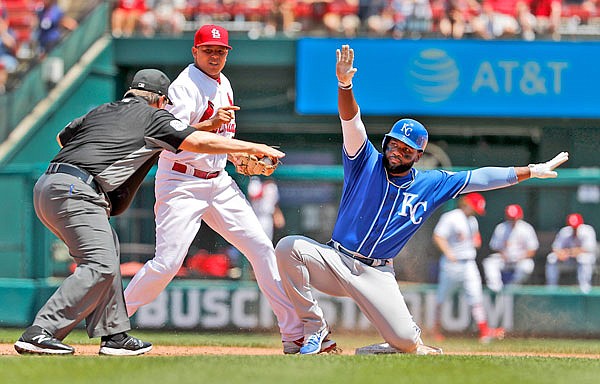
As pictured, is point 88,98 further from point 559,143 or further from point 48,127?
point 559,143

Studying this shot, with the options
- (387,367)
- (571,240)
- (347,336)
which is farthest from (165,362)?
(571,240)

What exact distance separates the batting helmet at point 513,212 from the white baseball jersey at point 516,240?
11 cm

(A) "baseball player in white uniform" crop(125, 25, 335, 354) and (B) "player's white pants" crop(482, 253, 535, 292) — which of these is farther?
(B) "player's white pants" crop(482, 253, 535, 292)

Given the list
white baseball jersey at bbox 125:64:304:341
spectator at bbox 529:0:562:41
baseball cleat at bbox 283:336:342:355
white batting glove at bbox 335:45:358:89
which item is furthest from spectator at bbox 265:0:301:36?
white batting glove at bbox 335:45:358:89

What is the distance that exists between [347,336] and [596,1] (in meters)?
10.1

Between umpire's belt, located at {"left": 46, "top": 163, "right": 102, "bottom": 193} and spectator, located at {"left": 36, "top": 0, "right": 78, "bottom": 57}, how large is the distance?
11.1 metres

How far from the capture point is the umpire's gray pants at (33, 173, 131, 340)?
6172 mm

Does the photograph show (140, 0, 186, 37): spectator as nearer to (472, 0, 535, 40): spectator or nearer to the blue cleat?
(472, 0, 535, 40): spectator

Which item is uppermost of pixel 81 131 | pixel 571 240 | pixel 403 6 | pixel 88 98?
pixel 403 6

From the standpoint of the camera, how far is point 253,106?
1703cm

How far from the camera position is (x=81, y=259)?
247 inches

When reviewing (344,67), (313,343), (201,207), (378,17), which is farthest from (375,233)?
(378,17)

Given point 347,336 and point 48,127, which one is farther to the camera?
point 48,127

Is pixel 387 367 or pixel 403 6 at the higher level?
pixel 403 6
